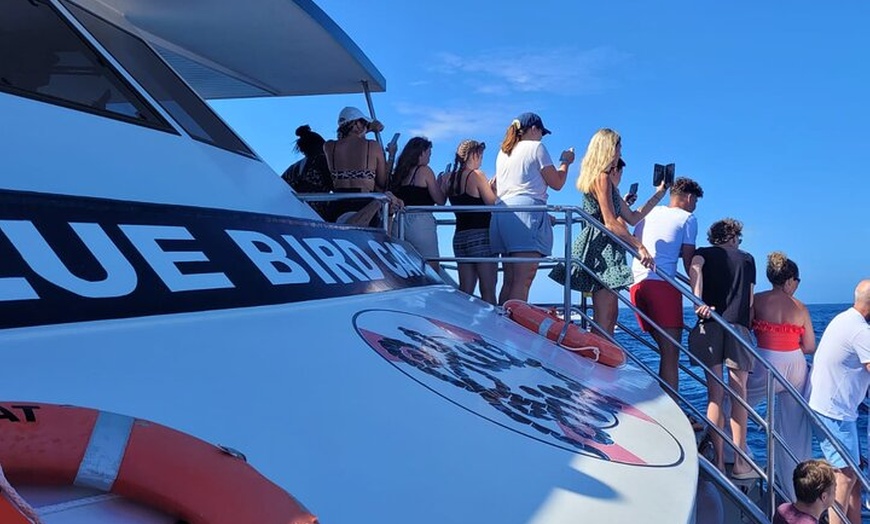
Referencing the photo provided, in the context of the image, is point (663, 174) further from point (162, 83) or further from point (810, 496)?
point (162, 83)

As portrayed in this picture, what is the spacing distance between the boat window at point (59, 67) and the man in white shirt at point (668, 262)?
124 inches

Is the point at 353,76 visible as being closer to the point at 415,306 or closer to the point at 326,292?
the point at 415,306

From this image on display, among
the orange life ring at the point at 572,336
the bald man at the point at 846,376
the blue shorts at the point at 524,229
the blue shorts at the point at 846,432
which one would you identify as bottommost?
the blue shorts at the point at 846,432

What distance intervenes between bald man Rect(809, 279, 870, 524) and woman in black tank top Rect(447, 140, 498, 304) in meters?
2.29

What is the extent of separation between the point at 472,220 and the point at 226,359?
10.8 ft

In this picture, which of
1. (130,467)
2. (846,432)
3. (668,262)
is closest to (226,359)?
(130,467)

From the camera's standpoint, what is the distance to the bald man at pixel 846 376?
4.57 m

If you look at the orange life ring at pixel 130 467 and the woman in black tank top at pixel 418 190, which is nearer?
the orange life ring at pixel 130 467

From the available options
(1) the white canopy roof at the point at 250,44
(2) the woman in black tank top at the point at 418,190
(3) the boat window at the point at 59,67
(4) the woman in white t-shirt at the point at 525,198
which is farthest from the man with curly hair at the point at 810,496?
(1) the white canopy roof at the point at 250,44

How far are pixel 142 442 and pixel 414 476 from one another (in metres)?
0.59

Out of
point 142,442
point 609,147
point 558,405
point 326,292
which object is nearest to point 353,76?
point 609,147

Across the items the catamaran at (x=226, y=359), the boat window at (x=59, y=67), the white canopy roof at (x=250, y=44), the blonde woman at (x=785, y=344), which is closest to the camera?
the catamaran at (x=226, y=359)

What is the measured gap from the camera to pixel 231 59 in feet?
16.0

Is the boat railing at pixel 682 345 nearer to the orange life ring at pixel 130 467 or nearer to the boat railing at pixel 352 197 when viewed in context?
the boat railing at pixel 352 197
